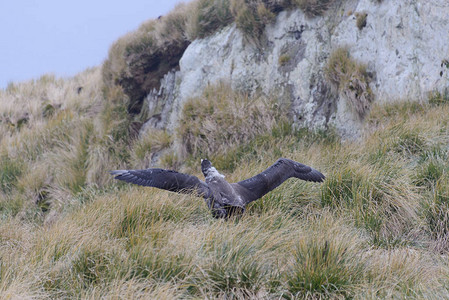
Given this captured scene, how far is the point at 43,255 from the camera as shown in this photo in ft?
12.9

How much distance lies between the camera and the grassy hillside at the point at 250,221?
3418 mm

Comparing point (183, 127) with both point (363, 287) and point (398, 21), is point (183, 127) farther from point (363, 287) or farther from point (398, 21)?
point (363, 287)

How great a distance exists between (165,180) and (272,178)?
1150 mm

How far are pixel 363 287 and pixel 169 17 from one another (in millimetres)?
8499

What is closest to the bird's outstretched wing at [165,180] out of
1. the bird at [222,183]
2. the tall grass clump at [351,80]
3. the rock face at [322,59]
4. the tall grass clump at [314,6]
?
the bird at [222,183]

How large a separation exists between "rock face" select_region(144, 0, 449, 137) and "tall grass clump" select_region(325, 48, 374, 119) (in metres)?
0.12

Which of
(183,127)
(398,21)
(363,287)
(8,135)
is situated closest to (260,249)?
(363,287)

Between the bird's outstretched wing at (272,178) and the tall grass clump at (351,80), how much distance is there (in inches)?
98.9

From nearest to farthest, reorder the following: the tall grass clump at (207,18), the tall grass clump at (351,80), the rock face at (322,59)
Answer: the rock face at (322,59)
the tall grass clump at (351,80)
the tall grass clump at (207,18)

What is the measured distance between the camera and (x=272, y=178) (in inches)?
201

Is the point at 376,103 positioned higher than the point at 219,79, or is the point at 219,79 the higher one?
the point at 219,79

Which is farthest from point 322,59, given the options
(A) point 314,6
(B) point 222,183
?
(B) point 222,183

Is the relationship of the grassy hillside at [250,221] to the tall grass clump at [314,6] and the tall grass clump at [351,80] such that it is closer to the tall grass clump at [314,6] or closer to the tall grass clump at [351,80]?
the tall grass clump at [351,80]

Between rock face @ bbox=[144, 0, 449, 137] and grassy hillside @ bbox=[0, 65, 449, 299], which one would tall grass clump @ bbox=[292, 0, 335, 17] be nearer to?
rock face @ bbox=[144, 0, 449, 137]
